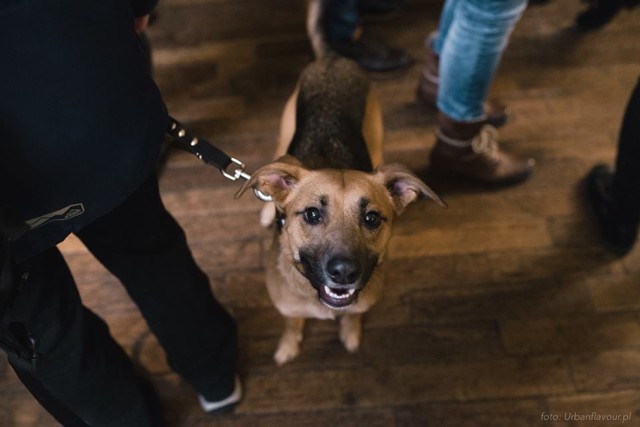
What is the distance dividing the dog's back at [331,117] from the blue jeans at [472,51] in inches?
16.2

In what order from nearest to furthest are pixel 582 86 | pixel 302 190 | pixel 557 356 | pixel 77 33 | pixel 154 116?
pixel 77 33 → pixel 154 116 → pixel 302 190 → pixel 557 356 → pixel 582 86

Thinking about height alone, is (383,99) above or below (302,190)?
below

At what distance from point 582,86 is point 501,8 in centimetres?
137

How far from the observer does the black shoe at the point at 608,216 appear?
2596 millimetres

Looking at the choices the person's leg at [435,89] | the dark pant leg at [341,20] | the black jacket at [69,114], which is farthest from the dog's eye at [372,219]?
the dark pant leg at [341,20]

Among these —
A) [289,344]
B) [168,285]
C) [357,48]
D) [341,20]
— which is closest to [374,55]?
[357,48]

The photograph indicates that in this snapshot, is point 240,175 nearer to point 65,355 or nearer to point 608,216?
point 65,355

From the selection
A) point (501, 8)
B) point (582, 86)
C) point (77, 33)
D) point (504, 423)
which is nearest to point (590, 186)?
point (582, 86)

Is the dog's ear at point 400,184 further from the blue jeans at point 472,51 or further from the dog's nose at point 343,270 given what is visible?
the blue jeans at point 472,51

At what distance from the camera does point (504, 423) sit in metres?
2.24

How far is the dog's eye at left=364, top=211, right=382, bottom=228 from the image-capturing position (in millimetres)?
1809

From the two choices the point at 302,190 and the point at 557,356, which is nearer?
the point at 302,190

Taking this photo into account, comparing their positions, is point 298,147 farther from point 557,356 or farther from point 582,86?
point 582,86

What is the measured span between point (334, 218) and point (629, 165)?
141cm
